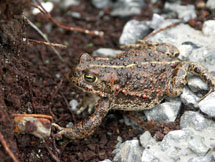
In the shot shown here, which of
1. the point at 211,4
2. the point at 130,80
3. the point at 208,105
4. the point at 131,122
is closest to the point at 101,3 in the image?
the point at 211,4

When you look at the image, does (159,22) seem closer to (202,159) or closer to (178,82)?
(178,82)

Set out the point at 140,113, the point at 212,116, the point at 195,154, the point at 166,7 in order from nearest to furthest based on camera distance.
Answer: the point at 195,154
the point at 212,116
the point at 140,113
the point at 166,7

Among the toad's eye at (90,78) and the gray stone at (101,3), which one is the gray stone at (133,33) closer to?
the gray stone at (101,3)

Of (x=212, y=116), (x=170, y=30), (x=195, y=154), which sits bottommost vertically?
(x=195, y=154)

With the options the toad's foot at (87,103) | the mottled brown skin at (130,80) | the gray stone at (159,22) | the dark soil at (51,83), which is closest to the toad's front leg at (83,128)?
the mottled brown skin at (130,80)

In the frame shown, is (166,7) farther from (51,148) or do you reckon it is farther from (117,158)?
(51,148)

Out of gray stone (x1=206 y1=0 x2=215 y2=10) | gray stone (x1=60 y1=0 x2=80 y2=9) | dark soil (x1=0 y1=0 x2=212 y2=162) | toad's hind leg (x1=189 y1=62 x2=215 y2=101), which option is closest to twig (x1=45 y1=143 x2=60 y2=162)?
dark soil (x1=0 y1=0 x2=212 y2=162)

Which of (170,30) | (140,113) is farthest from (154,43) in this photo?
(140,113)

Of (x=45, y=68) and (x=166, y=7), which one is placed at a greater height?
(x=166, y=7)
